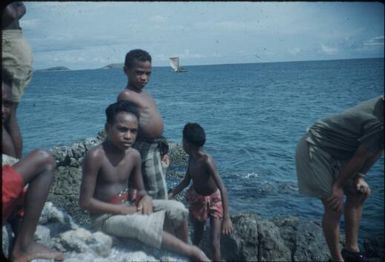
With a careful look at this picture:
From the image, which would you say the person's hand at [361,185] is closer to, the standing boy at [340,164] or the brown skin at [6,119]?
the standing boy at [340,164]

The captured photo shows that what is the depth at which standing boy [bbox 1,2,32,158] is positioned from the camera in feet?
9.58

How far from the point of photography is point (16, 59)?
3.01 meters

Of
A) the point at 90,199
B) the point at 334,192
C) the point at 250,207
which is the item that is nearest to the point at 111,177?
the point at 90,199

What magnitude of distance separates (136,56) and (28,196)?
164cm

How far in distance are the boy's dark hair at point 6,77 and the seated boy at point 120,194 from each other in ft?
2.87

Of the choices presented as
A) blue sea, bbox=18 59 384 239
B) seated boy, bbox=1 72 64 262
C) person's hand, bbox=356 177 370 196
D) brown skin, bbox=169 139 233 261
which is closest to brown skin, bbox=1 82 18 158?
seated boy, bbox=1 72 64 262

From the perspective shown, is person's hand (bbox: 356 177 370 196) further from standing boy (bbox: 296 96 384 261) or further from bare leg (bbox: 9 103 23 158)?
bare leg (bbox: 9 103 23 158)

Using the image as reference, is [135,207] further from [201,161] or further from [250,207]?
[250,207]

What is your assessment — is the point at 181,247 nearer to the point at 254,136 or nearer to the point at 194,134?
the point at 194,134

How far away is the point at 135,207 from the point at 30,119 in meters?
32.9

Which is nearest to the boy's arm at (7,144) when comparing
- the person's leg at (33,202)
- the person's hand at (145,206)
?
the person's leg at (33,202)

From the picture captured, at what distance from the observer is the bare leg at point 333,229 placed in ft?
9.89

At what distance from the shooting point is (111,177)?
2936 mm

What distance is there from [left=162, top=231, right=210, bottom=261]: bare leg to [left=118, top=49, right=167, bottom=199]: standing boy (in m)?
0.65
